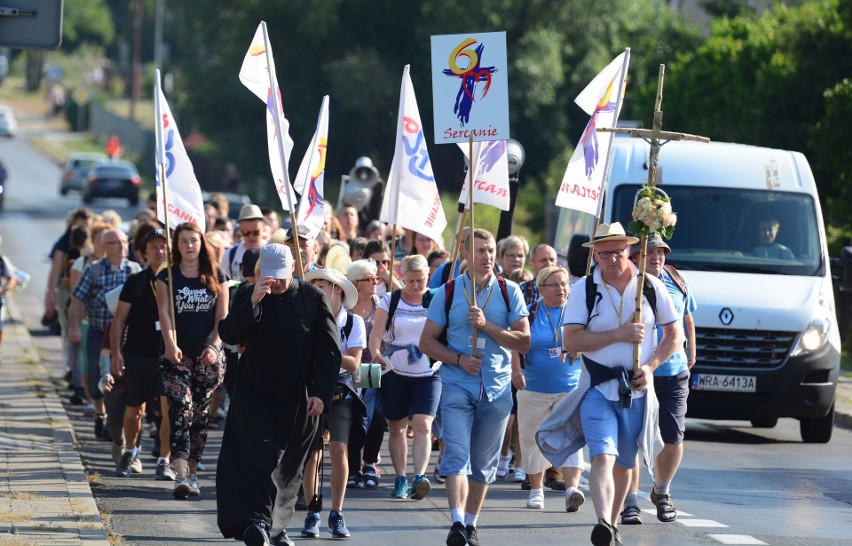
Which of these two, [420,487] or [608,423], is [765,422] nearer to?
[420,487]

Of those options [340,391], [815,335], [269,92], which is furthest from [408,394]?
[815,335]

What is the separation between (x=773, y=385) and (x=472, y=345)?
5474mm

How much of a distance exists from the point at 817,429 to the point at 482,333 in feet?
20.5

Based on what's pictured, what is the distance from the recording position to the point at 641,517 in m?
10.2

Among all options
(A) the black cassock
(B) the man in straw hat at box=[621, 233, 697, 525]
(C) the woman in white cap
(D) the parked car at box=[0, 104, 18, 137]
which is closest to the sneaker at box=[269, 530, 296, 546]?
(A) the black cassock

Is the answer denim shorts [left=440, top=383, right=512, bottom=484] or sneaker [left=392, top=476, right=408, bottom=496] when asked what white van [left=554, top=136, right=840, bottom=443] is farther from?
denim shorts [left=440, top=383, right=512, bottom=484]

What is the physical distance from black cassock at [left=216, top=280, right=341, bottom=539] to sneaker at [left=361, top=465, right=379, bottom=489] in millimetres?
2814

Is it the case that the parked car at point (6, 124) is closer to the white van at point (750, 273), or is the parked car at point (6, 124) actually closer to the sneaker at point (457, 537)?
the white van at point (750, 273)

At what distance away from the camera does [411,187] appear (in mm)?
12664

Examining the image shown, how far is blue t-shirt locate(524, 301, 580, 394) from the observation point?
10.8 metres

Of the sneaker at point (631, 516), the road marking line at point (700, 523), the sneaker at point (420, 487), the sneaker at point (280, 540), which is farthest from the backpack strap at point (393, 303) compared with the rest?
the sneaker at point (280, 540)

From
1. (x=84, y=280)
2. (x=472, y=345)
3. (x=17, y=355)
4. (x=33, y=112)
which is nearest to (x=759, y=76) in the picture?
(x=17, y=355)

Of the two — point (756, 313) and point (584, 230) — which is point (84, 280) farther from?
point (756, 313)

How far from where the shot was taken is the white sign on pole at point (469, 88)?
10344mm
